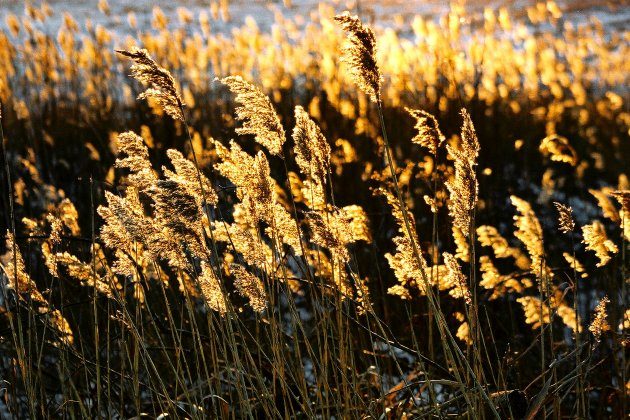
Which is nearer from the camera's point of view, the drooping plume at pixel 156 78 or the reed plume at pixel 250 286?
the drooping plume at pixel 156 78

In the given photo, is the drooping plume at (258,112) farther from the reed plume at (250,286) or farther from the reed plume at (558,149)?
the reed plume at (558,149)

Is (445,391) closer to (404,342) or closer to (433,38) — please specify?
(404,342)

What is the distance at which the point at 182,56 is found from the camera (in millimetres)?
6680

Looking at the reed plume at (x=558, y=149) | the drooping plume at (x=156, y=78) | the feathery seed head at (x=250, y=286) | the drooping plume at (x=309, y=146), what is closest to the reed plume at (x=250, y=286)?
the feathery seed head at (x=250, y=286)

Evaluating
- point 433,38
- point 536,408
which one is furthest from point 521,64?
point 536,408

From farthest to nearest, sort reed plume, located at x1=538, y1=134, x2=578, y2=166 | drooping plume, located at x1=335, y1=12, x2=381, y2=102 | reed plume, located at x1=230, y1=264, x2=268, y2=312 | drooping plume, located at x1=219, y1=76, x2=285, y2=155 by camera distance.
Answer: reed plume, located at x1=538, y1=134, x2=578, y2=166 → reed plume, located at x1=230, y1=264, x2=268, y2=312 → drooping plume, located at x1=219, y1=76, x2=285, y2=155 → drooping plume, located at x1=335, y1=12, x2=381, y2=102

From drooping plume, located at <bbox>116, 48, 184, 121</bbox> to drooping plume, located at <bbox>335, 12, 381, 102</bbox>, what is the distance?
0.96ft

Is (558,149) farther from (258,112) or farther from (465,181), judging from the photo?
(258,112)

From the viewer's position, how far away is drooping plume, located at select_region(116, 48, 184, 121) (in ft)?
4.34

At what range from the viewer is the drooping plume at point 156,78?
1.32 meters

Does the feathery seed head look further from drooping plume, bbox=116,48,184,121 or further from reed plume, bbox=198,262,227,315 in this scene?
drooping plume, bbox=116,48,184,121

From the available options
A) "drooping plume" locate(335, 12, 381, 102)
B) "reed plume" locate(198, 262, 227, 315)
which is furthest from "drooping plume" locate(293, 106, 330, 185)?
"reed plume" locate(198, 262, 227, 315)

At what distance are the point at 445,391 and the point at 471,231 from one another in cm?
103

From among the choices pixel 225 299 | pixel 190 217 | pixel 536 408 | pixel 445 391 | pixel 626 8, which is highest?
pixel 626 8
